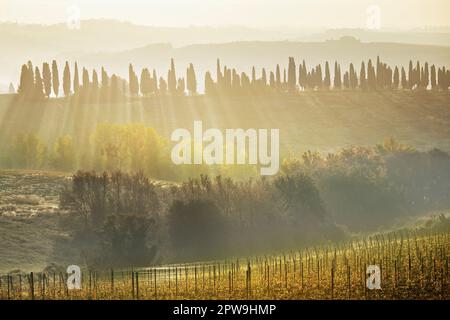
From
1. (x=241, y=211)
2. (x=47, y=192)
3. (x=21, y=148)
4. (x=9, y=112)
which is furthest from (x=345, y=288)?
(x=9, y=112)

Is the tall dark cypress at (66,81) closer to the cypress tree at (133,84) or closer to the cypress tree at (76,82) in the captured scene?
the cypress tree at (76,82)

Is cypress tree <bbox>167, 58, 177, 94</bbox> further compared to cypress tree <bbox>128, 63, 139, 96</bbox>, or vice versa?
cypress tree <bbox>167, 58, 177, 94</bbox>

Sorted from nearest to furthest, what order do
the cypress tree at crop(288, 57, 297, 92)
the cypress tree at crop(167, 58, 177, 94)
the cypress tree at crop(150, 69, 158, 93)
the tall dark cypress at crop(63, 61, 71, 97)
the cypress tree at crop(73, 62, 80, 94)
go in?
the tall dark cypress at crop(63, 61, 71, 97) < the cypress tree at crop(73, 62, 80, 94) < the cypress tree at crop(150, 69, 158, 93) < the cypress tree at crop(167, 58, 177, 94) < the cypress tree at crop(288, 57, 297, 92)

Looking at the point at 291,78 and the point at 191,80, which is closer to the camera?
the point at 191,80

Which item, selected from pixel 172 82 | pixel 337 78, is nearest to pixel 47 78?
pixel 172 82

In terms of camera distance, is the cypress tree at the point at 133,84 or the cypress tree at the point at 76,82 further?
the cypress tree at the point at 133,84

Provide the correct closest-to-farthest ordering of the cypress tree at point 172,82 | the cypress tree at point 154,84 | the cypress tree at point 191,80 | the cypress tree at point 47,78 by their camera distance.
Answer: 1. the cypress tree at point 47,78
2. the cypress tree at point 191,80
3. the cypress tree at point 154,84
4. the cypress tree at point 172,82

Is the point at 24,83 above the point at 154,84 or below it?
above

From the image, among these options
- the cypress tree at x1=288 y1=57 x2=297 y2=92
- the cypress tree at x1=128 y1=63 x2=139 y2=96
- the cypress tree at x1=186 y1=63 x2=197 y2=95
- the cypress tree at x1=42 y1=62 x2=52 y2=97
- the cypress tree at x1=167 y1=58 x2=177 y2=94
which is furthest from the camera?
the cypress tree at x1=288 y1=57 x2=297 y2=92

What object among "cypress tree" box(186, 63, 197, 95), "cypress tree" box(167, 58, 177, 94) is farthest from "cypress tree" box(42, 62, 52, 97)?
"cypress tree" box(186, 63, 197, 95)

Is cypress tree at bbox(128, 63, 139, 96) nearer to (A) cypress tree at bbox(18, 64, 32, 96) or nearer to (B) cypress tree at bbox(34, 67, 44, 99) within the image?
(B) cypress tree at bbox(34, 67, 44, 99)

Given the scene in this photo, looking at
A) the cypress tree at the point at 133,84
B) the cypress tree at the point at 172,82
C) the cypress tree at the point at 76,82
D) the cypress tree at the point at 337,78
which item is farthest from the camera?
the cypress tree at the point at 337,78

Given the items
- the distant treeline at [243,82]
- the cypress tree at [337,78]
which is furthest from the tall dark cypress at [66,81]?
the cypress tree at [337,78]

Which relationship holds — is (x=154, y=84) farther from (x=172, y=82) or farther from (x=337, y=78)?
(x=337, y=78)
